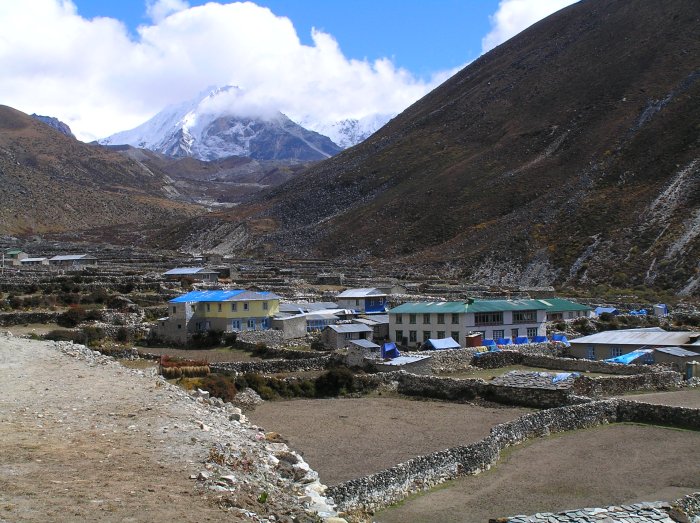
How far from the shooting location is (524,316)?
44312 mm

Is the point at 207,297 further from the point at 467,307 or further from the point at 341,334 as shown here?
the point at 467,307

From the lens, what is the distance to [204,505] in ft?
37.7

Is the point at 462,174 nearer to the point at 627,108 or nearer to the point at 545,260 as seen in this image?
the point at 627,108

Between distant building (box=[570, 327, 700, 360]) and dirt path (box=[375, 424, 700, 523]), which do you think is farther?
distant building (box=[570, 327, 700, 360])

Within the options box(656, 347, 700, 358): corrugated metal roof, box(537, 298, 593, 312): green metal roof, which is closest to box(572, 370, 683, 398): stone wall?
box(656, 347, 700, 358): corrugated metal roof

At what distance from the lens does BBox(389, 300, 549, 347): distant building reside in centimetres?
4138

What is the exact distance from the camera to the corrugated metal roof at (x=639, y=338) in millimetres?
36062

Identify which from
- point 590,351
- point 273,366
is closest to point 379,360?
point 273,366

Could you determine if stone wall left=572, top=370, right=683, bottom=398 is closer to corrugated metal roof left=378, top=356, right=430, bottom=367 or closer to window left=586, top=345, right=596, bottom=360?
corrugated metal roof left=378, top=356, right=430, bottom=367

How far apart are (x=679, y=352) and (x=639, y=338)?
3891mm

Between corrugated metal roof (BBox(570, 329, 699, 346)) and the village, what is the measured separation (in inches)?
4.5

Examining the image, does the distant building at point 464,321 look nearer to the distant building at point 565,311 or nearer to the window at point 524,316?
the window at point 524,316

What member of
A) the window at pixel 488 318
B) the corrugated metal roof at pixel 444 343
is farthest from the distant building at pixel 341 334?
the window at pixel 488 318

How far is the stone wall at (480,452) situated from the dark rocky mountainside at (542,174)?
46.9m
